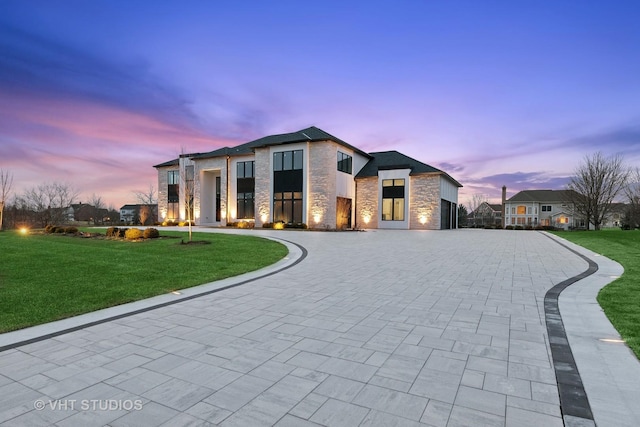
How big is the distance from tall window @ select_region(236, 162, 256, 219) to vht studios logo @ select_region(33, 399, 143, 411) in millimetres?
30074

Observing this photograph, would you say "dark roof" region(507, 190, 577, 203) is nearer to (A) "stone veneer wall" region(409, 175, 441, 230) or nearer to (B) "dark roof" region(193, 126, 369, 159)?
(A) "stone veneer wall" region(409, 175, 441, 230)

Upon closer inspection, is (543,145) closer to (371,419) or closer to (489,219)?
(489,219)

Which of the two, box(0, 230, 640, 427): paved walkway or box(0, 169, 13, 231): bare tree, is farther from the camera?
box(0, 169, 13, 231): bare tree

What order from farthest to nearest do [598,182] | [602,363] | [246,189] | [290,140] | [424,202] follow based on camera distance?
1. [246,189]
2. [598,182]
3. [424,202]
4. [290,140]
5. [602,363]

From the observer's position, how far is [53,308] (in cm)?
476

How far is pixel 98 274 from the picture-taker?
7.46 meters

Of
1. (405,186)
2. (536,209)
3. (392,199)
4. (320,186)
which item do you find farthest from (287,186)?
(536,209)

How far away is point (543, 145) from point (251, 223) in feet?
115

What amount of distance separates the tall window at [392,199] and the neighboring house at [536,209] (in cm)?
4260

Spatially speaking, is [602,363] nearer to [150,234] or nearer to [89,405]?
[89,405]

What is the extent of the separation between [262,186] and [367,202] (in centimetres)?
1110

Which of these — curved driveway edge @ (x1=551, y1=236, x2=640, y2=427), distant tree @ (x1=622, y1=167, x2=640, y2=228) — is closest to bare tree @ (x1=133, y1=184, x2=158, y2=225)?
curved driveway edge @ (x1=551, y1=236, x2=640, y2=427)

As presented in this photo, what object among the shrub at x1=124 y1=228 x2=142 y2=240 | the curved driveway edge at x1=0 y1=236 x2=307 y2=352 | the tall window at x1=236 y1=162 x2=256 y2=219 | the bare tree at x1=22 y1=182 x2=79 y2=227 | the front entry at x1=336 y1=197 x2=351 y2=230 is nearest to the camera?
the curved driveway edge at x1=0 y1=236 x2=307 y2=352

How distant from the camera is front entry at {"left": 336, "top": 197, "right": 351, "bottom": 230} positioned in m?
28.8
